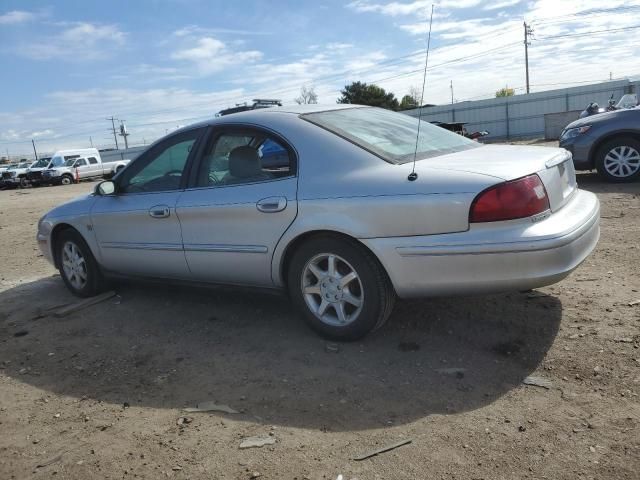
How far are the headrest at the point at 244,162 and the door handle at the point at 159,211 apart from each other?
64cm

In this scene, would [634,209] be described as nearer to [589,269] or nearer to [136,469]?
[589,269]

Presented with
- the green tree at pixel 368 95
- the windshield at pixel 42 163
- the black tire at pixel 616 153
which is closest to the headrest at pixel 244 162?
the black tire at pixel 616 153

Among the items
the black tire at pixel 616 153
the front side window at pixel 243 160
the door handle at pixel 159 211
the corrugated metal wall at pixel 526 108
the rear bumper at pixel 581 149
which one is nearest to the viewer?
the front side window at pixel 243 160

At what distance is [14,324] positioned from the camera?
4832mm

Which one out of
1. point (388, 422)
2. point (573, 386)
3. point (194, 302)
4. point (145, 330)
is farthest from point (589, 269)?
point (145, 330)

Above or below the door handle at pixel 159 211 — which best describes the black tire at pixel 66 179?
below

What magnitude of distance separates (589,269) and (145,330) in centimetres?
370

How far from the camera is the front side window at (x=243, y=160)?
3.80 m

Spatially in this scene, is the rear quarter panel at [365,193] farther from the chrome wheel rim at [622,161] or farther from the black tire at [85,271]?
the chrome wheel rim at [622,161]

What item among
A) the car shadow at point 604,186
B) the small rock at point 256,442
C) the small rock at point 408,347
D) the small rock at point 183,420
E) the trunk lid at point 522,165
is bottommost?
the small rock at point 256,442

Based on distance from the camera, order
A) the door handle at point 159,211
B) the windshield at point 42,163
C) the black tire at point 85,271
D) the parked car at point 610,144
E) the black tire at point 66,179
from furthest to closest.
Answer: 1. the windshield at point 42,163
2. the black tire at point 66,179
3. the parked car at point 610,144
4. the black tire at point 85,271
5. the door handle at point 159,211

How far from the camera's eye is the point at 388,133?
3.85 meters

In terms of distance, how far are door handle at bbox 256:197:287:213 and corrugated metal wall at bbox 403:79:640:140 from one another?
30026 mm

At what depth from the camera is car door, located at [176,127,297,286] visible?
12.1ft
